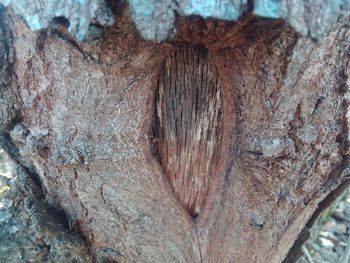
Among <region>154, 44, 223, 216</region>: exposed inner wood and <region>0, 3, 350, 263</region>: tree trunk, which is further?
<region>154, 44, 223, 216</region>: exposed inner wood

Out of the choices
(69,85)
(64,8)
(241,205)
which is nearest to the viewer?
(64,8)

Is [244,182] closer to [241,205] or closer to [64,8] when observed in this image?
[241,205]

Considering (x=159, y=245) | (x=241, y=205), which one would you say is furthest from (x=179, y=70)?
(x=159, y=245)

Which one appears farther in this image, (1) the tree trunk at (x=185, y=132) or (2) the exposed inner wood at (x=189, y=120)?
(2) the exposed inner wood at (x=189, y=120)

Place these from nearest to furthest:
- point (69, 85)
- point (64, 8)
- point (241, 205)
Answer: point (64, 8) < point (69, 85) < point (241, 205)
